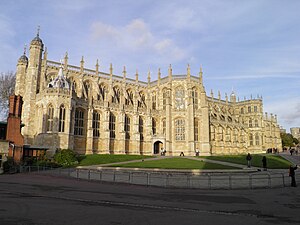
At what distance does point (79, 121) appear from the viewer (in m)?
41.5

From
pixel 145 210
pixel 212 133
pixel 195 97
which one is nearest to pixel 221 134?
pixel 212 133

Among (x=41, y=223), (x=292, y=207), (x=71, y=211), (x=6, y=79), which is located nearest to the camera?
(x=41, y=223)

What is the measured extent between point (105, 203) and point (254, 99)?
2820 inches

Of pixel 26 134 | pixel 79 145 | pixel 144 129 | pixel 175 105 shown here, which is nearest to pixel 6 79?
pixel 26 134

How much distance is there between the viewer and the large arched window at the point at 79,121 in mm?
40812

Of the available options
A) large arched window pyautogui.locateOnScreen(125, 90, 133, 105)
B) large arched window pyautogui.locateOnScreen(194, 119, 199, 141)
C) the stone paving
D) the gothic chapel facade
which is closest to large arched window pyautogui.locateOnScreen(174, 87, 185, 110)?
the gothic chapel facade

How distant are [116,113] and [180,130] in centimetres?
1425

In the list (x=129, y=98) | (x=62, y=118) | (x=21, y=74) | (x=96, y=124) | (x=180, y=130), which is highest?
(x=21, y=74)

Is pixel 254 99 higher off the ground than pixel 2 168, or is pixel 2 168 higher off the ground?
pixel 254 99

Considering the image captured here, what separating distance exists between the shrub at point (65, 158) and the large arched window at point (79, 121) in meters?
9.77

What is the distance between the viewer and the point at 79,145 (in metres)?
40.7

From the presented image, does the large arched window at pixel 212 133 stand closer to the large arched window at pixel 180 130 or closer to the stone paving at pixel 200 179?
the large arched window at pixel 180 130

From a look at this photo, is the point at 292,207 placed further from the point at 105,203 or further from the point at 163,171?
the point at 163,171

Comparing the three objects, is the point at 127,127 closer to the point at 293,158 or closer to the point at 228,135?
the point at 228,135
